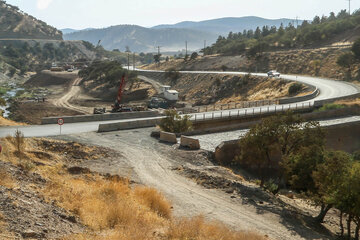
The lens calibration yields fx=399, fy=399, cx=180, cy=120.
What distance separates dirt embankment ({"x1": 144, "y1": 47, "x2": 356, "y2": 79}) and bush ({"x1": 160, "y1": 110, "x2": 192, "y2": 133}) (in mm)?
49822

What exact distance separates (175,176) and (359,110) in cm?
3109

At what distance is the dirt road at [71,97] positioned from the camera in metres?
68.8

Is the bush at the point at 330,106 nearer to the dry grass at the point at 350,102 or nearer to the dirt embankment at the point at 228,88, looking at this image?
the dry grass at the point at 350,102

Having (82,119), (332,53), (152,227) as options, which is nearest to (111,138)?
(82,119)

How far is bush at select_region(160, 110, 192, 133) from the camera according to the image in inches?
1358

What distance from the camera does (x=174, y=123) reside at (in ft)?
113

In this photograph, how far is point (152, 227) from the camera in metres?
14.4

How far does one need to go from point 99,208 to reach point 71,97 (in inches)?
3054

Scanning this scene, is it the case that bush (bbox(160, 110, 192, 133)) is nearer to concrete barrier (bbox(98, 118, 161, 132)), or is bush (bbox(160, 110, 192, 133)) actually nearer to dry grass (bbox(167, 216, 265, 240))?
concrete barrier (bbox(98, 118, 161, 132))

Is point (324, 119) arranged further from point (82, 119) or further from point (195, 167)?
point (82, 119)

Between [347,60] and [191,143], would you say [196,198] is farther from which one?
[347,60]

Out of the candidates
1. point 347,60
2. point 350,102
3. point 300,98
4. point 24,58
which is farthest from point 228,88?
point 24,58

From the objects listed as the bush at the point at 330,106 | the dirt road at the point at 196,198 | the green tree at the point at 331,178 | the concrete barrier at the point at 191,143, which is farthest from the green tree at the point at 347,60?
the green tree at the point at 331,178

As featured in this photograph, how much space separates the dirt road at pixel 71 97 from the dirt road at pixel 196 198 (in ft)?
124
